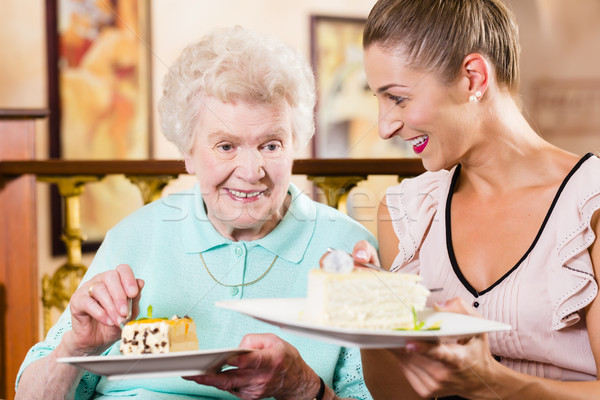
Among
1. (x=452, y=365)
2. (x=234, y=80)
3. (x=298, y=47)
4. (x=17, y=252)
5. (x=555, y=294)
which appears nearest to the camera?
(x=452, y=365)

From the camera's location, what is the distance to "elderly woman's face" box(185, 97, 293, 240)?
5.41 feet

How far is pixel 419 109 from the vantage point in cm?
152

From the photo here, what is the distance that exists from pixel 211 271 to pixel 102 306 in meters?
0.40

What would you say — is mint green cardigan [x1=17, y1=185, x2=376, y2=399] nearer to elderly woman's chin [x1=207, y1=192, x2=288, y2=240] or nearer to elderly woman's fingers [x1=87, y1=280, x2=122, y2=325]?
elderly woman's chin [x1=207, y1=192, x2=288, y2=240]

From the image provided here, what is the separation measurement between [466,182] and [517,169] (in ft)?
0.52

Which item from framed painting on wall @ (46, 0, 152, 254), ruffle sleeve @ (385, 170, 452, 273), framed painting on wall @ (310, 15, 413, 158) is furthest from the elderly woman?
framed painting on wall @ (310, 15, 413, 158)

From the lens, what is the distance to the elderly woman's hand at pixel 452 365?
3.74 ft

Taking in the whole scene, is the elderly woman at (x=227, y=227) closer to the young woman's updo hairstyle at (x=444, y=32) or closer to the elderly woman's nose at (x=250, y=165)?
the elderly woman's nose at (x=250, y=165)

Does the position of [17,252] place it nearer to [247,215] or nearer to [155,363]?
[247,215]

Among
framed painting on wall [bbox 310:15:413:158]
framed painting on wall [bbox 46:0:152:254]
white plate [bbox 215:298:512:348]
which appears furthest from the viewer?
framed painting on wall [bbox 310:15:413:158]

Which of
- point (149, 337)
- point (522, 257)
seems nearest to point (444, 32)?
point (522, 257)

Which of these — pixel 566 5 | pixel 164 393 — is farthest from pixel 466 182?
pixel 566 5

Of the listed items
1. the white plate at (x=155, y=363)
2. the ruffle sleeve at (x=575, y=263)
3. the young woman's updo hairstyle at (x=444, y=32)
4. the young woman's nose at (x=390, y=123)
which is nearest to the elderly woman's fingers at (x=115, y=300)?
the white plate at (x=155, y=363)

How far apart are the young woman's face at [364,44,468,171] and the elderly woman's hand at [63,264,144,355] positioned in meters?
0.62
